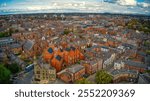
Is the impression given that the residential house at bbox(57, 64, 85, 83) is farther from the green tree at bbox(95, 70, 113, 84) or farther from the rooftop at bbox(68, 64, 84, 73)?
the green tree at bbox(95, 70, 113, 84)

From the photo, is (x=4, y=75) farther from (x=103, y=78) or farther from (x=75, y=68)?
(x=103, y=78)

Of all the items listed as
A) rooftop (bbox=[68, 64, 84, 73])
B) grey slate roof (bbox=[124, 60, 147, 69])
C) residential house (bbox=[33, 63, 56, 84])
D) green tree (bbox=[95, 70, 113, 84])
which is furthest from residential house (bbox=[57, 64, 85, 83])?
grey slate roof (bbox=[124, 60, 147, 69])

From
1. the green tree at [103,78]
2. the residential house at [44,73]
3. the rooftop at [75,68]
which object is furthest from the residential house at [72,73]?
the green tree at [103,78]

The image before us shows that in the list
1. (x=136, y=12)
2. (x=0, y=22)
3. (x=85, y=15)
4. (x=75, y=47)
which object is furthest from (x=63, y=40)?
(x=136, y=12)

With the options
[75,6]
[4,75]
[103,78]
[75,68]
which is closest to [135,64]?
[103,78]

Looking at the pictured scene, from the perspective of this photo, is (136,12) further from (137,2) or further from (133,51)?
(133,51)
